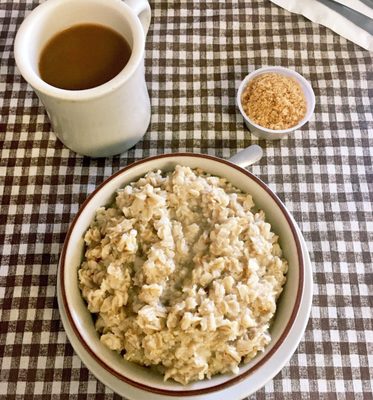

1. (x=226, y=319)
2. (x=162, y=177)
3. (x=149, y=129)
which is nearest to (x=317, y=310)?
(x=226, y=319)

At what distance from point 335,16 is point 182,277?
812 millimetres

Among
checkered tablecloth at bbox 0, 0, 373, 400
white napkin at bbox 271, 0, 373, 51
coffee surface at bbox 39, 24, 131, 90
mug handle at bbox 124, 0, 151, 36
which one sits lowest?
checkered tablecloth at bbox 0, 0, 373, 400

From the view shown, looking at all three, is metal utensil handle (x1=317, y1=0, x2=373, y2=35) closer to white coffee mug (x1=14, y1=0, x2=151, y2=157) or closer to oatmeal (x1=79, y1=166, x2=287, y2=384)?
white coffee mug (x1=14, y1=0, x2=151, y2=157)

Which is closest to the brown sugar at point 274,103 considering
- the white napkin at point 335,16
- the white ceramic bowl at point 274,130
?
the white ceramic bowl at point 274,130

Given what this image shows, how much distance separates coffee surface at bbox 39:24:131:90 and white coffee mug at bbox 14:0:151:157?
1 centimetres

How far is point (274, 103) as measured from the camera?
1197 millimetres

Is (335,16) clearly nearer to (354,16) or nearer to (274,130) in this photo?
(354,16)

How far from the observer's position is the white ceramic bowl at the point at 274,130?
1188 millimetres

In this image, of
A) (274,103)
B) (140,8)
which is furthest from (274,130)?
(140,8)

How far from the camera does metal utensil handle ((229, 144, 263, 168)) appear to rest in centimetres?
112

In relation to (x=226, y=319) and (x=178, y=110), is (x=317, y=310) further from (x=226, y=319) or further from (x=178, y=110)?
(x=178, y=110)

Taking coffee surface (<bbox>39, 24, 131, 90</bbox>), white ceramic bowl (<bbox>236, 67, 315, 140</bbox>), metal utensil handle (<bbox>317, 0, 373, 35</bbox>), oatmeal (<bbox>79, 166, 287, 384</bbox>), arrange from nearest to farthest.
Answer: oatmeal (<bbox>79, 166, 287, 384</bbox>) < coffee surface (<bbox>39, 24, 131, 90</bbox>) < white ceramic bowl (<bbox>236, 67, 315, 140</bbox>) < metal utensil handle (<bbox>317, 0, 373, 35</bbox>)

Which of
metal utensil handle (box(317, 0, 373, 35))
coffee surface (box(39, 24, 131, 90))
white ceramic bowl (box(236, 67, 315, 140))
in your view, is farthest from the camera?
metal utensil handle (box(317, 0, 373, 35))

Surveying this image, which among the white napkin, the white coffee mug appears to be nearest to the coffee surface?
the white coffee mug
